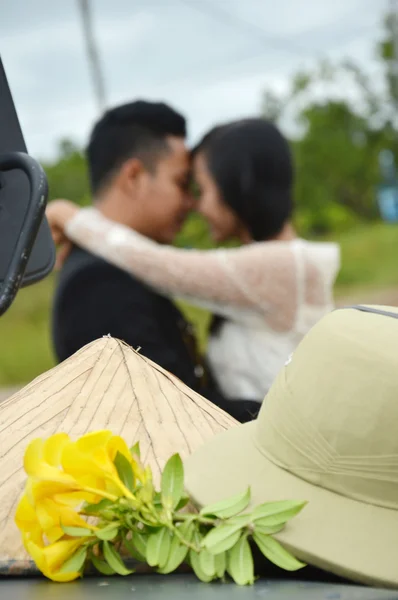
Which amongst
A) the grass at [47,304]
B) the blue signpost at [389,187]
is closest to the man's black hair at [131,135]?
the grass at [47,304]

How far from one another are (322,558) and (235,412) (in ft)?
3.96

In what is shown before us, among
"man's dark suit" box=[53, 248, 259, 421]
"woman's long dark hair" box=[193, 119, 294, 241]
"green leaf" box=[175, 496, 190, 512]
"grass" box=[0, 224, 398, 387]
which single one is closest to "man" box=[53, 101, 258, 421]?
"man's dark suit" box=[53, 248, 259, 421]

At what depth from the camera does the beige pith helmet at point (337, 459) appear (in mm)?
1000

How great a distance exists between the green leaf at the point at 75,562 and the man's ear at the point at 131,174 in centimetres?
226

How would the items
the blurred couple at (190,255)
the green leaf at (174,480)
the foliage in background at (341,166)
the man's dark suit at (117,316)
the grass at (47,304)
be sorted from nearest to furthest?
the green leaf at (174,480) → the man's dark suit at (117,316) → the blurred couple at (190,255) → the grass at (47,304) → the foliage in background at (341,166)

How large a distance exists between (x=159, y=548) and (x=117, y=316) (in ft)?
5.92

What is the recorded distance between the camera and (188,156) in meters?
3.26

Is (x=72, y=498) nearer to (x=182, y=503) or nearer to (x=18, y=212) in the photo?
(x=182, y=503)

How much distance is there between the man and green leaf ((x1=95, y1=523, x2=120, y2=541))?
5.26 feet

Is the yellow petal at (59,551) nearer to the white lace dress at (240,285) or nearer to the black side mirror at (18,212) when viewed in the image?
the black side mirror at (18,212)

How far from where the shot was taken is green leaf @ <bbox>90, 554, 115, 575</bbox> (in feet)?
3.34

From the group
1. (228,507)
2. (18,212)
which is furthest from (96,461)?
(18,212)

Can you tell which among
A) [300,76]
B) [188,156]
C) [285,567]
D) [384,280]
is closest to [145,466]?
[285,567]

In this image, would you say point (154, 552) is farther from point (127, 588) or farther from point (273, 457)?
point (273, 457)
